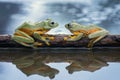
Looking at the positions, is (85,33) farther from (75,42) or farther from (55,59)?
(55,59)

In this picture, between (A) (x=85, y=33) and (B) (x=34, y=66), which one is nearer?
(B) (x=34, y=66)

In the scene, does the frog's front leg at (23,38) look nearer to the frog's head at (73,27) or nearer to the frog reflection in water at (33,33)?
the frog reflection in water at (33,33)

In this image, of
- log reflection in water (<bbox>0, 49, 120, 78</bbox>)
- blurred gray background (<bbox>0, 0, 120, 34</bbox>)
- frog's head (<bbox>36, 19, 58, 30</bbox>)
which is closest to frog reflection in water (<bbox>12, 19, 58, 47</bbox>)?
frog's head (<bbox>36, 19, 58, 30</bbox>)

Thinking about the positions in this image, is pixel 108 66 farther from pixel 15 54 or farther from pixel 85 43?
pixel 15 54

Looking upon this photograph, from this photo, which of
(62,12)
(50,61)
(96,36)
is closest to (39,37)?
(50,61)

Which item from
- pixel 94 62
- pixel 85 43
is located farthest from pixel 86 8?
pixel 94 62
